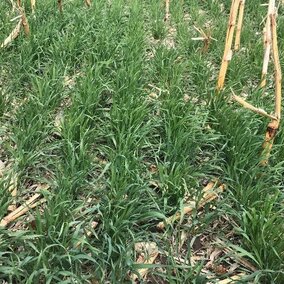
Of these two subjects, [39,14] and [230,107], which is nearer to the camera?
[230,107]

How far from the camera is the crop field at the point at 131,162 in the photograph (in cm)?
167

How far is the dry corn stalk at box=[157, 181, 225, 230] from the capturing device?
6.21 feet

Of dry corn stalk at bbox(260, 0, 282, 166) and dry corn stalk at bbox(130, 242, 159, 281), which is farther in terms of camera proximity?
dry corn stalk at bbox(260, 0, 282, 166)

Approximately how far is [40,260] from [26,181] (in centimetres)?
62

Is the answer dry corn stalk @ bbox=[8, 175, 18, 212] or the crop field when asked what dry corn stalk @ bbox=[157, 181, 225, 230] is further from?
dry corn stalk @ bbox=[8, 175, 18, 212]

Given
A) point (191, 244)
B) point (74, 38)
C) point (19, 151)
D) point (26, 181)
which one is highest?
point (74, 38)

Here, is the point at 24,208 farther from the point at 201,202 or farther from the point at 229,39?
the point at 229,39

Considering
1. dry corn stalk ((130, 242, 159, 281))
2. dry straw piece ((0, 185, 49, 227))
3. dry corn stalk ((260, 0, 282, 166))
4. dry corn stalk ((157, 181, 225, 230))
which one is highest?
dry corn stalk ((260, 0, 282, 166))

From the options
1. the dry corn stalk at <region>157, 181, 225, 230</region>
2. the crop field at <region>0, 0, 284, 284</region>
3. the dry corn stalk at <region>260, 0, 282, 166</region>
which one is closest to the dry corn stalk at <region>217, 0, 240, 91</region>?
the crop field at <region>0, 0, 284, 284</region>

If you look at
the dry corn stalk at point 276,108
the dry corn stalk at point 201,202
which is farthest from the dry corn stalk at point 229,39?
the dry corn stalk at point 201,202

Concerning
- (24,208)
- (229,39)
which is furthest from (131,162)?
(229,39)

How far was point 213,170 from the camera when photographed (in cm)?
223

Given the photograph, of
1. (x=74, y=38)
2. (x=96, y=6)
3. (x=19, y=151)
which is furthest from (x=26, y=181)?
(x=96, y=6)

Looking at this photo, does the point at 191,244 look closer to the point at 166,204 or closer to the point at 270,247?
the point at 166,204
